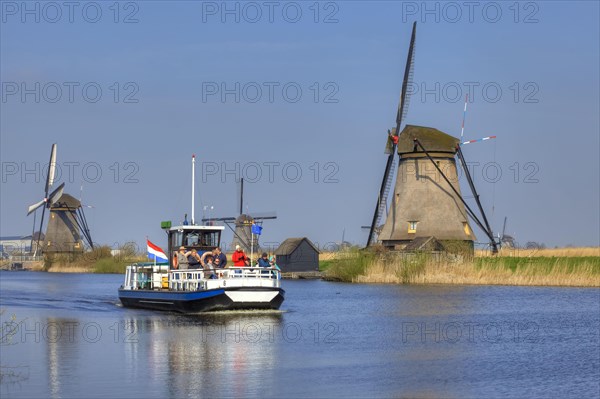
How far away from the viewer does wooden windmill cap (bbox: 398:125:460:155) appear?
66.1 metres

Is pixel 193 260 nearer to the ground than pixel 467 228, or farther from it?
nearer to the ground

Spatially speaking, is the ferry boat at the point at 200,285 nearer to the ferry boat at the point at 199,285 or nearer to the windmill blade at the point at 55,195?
the ferry boat at the point at 199,285

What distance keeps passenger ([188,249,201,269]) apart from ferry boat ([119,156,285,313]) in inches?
17.5

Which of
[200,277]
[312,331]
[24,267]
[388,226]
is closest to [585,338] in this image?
[312,331]

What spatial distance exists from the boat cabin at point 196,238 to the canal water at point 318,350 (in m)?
3.12

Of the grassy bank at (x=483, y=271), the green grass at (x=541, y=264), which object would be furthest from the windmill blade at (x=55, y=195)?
the green grass at (x=541, y=264)

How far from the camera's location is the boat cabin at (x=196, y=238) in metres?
40.5

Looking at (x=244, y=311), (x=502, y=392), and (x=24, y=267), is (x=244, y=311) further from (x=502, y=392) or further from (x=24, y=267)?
(x=24, y=267)

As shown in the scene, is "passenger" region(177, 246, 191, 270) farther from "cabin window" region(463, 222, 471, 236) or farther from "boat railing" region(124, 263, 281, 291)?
"cabin window" region(463, 222, 471, 236)

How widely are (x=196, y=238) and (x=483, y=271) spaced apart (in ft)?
65.5

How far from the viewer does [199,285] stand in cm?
Result: 3797

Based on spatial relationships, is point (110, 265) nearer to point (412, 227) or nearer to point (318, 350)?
point (412, 227)

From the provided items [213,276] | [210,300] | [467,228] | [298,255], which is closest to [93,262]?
[298,255]

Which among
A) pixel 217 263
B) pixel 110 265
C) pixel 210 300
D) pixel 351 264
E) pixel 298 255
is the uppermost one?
pixel 217 263
